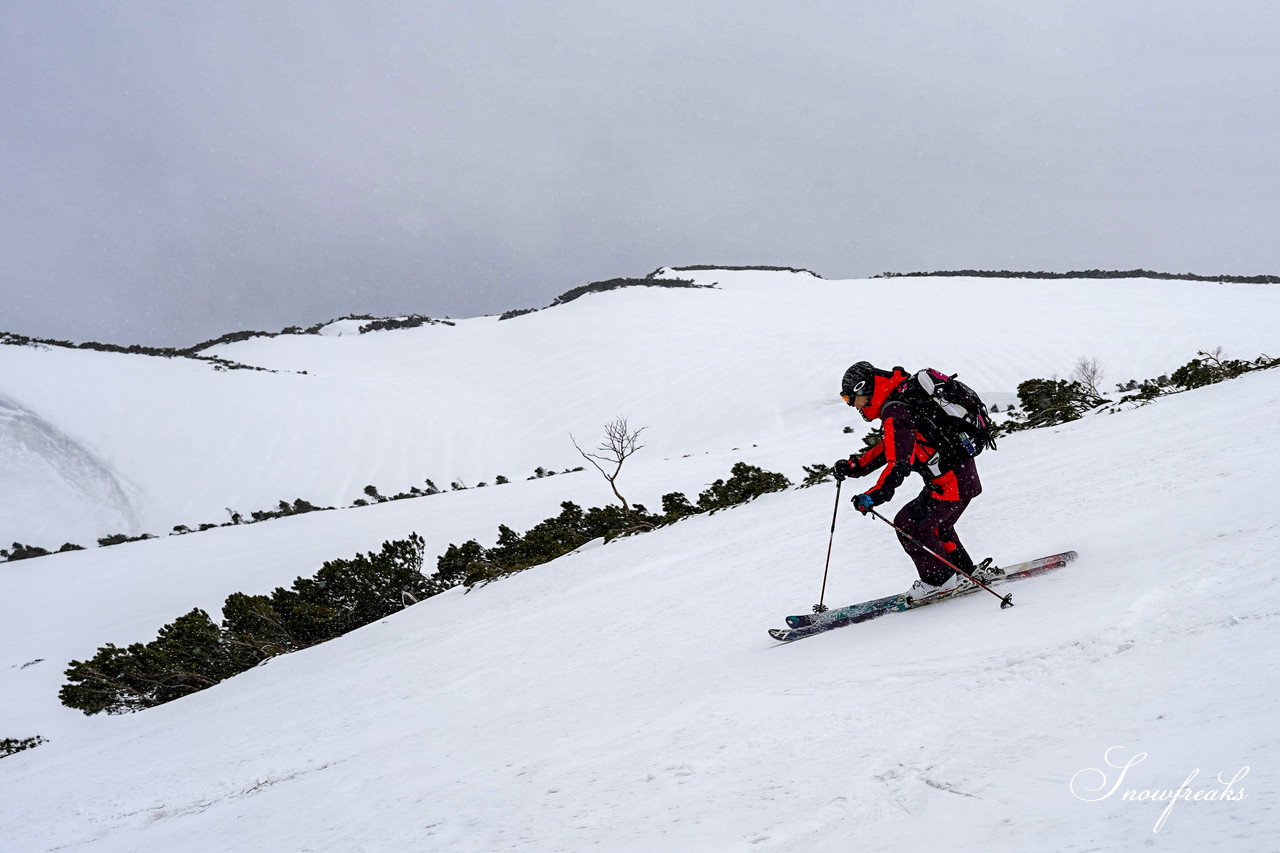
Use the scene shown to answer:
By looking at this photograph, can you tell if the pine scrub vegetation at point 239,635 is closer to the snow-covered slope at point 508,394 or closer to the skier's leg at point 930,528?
the skier's leg at point 930,528

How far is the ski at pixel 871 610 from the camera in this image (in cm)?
460

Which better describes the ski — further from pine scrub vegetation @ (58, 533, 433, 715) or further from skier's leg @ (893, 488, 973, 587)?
pine scrub vegetation @ (58, 533, 433, 715)

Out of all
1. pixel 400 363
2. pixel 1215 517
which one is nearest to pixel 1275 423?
pixel 1215 517

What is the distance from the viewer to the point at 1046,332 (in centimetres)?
3008

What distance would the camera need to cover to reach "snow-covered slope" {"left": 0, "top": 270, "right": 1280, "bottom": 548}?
23.9 meters

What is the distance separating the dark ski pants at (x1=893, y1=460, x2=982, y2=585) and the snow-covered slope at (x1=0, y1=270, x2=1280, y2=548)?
18354mm

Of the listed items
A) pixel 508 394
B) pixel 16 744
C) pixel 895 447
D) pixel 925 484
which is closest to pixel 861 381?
pixel 895 447

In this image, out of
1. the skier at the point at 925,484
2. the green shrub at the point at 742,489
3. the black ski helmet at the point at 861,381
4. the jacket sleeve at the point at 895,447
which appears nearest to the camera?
the jacket sleeve at the point at 895,447

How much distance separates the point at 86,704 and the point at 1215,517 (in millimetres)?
13112

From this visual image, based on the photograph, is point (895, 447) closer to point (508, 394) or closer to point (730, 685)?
point (730, 685)
